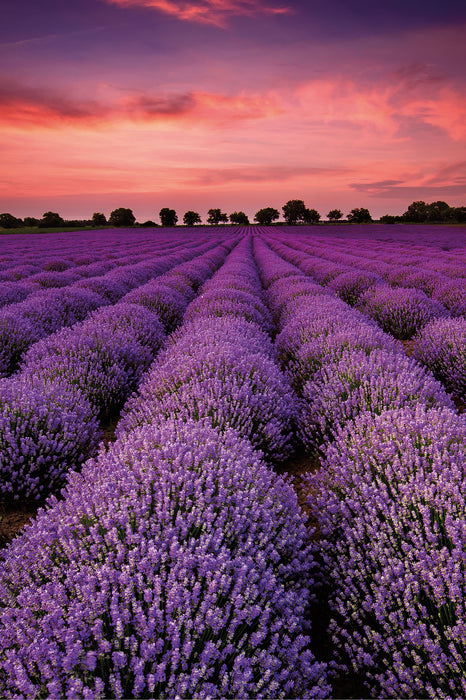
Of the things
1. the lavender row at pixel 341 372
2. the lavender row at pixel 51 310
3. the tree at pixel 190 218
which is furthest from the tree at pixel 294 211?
the lavender row at pixel 341 372

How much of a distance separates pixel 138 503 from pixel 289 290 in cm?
651

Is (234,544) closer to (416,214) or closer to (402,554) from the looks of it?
(402,554)

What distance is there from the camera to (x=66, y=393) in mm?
3352

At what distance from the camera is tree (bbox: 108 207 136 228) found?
76062 mm

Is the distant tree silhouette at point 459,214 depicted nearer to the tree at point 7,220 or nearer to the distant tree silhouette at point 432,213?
the distant tree silhouette at point 432,213

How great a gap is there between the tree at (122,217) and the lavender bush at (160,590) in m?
80.0

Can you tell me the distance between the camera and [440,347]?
4.87 meters

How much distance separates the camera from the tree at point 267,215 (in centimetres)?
8906

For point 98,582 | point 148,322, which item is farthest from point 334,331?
point 98,582

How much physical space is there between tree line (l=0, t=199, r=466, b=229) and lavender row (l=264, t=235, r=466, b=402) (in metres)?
65.7

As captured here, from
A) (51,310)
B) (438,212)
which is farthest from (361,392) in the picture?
(438,212)

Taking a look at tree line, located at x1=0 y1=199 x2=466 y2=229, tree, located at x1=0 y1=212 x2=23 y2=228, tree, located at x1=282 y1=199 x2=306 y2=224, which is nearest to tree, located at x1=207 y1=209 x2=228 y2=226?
tree line, located at x1=0 y1=199 x2=466 y2=229

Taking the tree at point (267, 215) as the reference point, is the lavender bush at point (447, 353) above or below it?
below

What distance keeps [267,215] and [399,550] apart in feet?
304
